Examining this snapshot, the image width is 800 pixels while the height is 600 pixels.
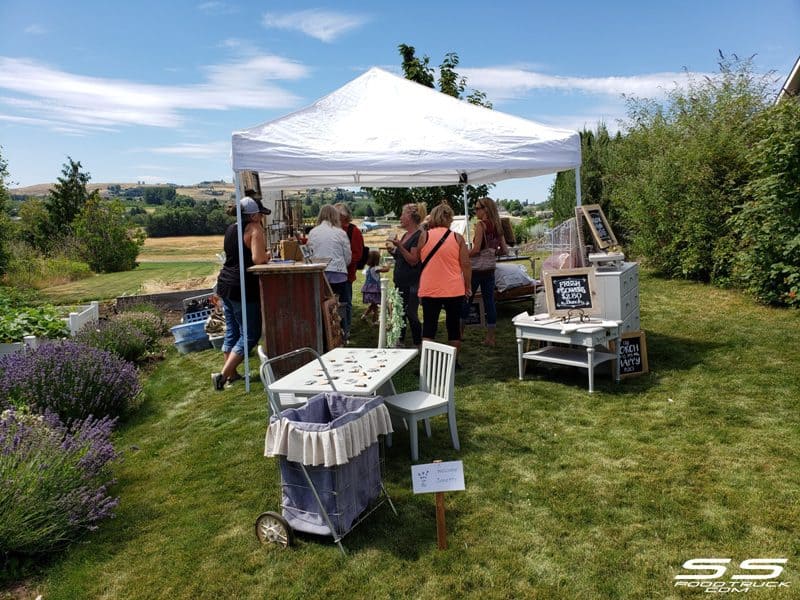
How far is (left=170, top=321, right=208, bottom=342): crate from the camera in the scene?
808 centimetres

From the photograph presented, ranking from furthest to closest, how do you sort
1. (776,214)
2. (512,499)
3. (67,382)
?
1. (776,214)
2. (67,382)
3. (512,499)

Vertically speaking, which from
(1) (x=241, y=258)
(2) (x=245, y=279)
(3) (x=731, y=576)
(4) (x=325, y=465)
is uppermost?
(1) (x=241, y=258)

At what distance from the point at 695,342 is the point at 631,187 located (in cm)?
699

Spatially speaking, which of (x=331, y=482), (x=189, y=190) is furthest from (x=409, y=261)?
(x=189, y=190)

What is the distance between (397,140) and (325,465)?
4047 mm

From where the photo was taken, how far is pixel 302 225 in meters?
9.86

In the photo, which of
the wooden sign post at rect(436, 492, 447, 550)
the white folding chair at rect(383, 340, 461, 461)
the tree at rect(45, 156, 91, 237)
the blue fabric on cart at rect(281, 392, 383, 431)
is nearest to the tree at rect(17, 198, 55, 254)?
the tree at rect(45, 156, 91, 237)

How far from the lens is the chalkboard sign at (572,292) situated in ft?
19.0

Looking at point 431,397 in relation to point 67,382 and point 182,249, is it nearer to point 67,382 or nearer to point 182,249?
point 67,382

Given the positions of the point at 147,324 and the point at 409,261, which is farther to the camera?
the point at 147,324

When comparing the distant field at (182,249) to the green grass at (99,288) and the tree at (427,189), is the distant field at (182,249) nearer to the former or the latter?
the green grass at (99,288)

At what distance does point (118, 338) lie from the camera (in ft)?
23.9

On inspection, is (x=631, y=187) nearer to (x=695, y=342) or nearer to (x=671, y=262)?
(x=671, y=262)

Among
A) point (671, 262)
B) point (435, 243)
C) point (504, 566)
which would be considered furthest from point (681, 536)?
point (671, 262)
